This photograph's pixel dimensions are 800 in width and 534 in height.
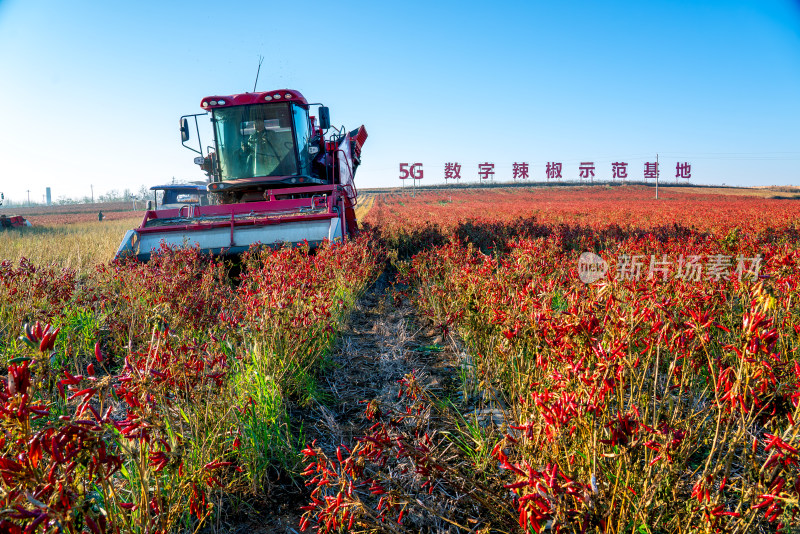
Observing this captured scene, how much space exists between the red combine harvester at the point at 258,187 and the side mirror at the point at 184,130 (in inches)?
0.6

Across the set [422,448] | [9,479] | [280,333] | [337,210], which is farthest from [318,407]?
[337,210]

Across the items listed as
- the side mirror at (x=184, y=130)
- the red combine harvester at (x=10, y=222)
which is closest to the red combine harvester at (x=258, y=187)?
the side mirror at (x=184, y=130)

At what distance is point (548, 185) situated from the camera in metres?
76.5

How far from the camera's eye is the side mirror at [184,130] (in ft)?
27.1

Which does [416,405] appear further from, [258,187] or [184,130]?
[184,130]

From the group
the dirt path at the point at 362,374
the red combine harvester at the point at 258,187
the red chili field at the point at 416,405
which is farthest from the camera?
the red combine harvester at the point at 258,187

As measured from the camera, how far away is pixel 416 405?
219cm

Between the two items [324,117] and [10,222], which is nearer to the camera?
[324,117]

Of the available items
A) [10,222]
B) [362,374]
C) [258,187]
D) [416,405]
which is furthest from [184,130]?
[10,222]

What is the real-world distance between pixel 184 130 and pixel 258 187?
1.61 meters

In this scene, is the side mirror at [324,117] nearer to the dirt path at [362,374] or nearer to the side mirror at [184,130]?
the side mirror at [184,130]

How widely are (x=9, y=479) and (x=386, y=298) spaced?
219 inches

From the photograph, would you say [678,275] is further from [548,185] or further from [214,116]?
[548,185]

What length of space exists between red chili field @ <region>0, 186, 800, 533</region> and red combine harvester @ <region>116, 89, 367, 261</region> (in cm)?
154
